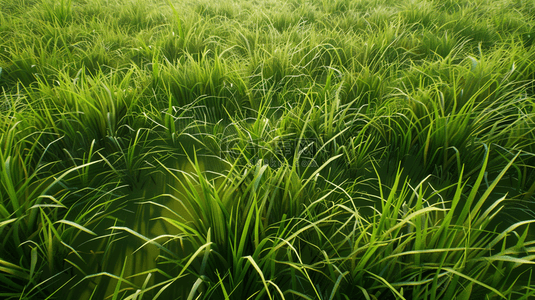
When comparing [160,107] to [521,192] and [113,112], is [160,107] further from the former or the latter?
[521,192]

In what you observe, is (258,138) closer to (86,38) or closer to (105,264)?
(105,264)

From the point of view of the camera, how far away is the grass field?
696 millimetres

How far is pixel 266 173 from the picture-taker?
0.91 meters

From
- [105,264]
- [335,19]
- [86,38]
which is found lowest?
[105,264]

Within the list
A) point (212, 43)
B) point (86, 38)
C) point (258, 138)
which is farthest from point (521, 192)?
point (86, 38)

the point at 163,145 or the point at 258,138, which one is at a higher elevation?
the point at 258,138

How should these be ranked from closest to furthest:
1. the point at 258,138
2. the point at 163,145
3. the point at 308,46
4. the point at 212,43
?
the point at 258,138, the point at 163,145, the point at 308,46, the point at 212,43

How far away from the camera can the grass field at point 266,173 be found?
2.28 ft

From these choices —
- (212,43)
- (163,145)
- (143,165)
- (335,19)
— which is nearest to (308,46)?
(212,43)

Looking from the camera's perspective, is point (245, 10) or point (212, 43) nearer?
point (212, 43)

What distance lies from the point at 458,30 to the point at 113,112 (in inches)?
93.7

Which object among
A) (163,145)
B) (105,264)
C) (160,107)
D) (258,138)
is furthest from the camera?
(160,107)

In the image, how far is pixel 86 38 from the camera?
205 centimetres

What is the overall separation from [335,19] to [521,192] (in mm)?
1982
